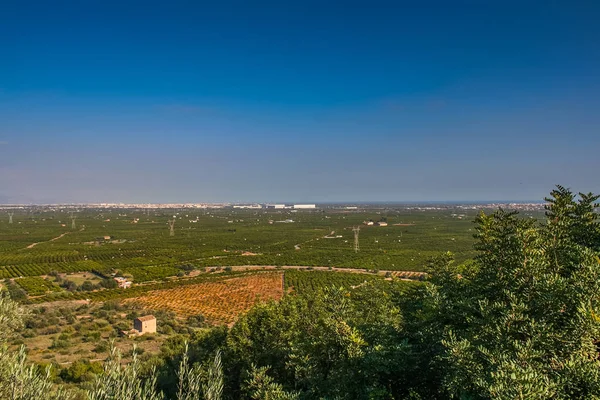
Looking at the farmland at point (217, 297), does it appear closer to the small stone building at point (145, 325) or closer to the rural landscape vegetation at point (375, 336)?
the rural landscape vegetation at point (375, 336)

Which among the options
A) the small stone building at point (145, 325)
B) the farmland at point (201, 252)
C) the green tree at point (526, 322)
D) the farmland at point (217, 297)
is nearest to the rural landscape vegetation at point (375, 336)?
the green tree at point (526, 322)

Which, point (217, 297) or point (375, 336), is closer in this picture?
point (375, 336)

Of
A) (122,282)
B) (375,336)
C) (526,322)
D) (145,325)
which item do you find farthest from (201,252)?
(526,322)

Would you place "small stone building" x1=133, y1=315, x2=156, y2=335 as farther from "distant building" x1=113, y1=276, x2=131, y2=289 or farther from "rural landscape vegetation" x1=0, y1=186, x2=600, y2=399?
"distant building" x1=113, y1=276, x2=131, y2=289

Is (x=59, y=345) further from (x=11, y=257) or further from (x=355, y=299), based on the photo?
(x=11, y=257)

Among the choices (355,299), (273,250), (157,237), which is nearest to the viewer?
(355,299)

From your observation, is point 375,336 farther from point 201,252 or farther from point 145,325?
point 201,252

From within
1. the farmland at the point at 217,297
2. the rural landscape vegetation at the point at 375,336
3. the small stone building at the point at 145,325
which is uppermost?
the rural landscape vegetation at the point at 375,336

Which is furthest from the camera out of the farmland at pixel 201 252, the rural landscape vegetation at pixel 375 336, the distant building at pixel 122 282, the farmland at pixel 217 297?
the farmland at pixel 201 252

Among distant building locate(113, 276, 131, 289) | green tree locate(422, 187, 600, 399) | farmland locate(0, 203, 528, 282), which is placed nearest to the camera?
green tree locate(422, 187, 600, 399)

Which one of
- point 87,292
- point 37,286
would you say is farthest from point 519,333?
point 37,286

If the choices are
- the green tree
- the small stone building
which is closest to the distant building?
the small stone building
